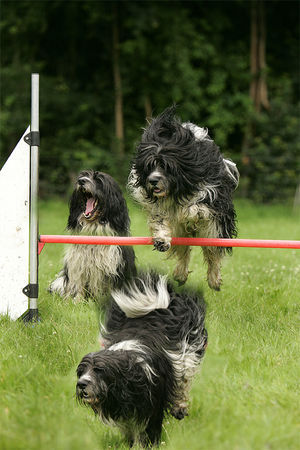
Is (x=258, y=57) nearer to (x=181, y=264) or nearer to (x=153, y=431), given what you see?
(x=181, y=264)

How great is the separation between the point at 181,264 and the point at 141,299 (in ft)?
5.30

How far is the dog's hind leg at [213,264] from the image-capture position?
15.4 ft

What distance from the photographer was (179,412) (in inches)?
120

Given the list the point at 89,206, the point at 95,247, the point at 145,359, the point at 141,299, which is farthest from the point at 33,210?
the point at 145,359

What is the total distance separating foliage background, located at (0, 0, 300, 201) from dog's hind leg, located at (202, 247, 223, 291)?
33.0ft

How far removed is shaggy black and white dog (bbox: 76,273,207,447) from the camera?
102 inches

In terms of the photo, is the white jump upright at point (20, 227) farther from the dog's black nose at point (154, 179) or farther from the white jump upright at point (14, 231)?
the dog's black nose at point (154, 179)

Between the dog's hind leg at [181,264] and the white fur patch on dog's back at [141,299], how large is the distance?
1460 mm

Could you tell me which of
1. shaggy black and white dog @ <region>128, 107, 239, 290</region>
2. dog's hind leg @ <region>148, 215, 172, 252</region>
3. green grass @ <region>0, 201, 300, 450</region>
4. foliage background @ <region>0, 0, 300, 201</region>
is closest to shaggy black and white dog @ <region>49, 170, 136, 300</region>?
green grass @ <region>0, 201, 300, 450</region>

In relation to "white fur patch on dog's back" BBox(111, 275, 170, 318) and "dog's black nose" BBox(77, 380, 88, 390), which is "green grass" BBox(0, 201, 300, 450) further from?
"white fur patch on dog's back" BBox(111, 275, 170, 318)

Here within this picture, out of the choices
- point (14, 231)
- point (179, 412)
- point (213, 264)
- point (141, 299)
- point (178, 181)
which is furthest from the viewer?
point (213, 264)

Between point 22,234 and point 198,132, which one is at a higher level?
point 198,132

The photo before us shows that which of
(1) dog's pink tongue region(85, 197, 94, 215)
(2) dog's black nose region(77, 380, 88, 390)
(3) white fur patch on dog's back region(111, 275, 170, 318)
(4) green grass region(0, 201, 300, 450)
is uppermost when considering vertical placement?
(1) dog's pink tongue region(85, 197, 94, 215)

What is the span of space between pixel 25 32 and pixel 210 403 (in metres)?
15.5
